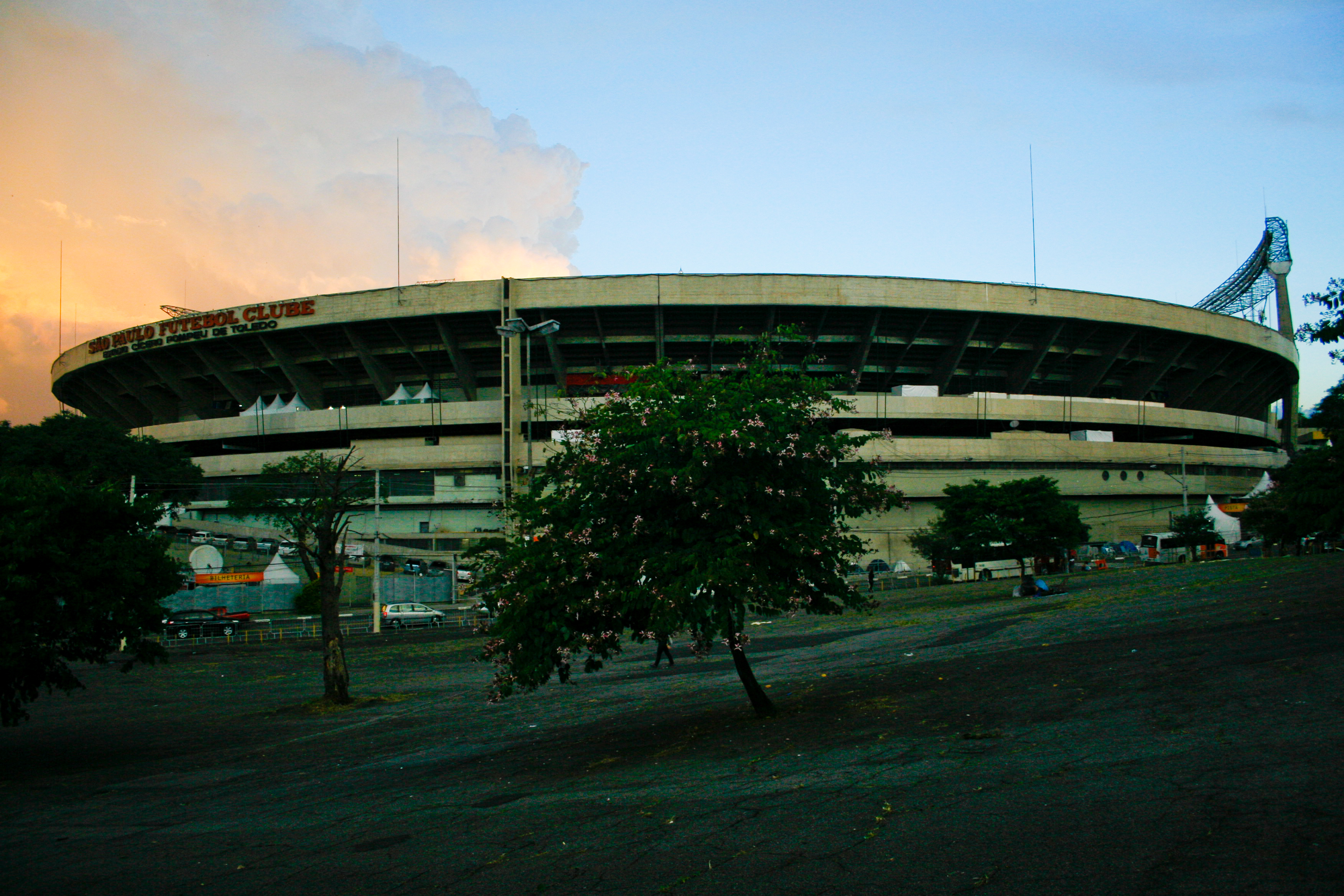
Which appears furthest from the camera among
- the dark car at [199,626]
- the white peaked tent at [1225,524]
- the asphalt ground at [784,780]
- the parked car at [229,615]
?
the white peaked tent at [1225,524]

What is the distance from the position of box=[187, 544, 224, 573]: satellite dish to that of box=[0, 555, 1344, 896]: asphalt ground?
121 feet

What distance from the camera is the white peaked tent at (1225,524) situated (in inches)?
2393

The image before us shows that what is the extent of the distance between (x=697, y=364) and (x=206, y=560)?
32.7 metres

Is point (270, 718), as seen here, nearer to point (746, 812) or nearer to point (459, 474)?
point (746, 812)

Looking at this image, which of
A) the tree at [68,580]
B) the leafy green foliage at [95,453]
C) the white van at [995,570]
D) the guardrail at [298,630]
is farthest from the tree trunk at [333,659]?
the leafy green foliage at [95,453]

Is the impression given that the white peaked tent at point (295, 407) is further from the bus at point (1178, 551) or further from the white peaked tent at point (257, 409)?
the bus at point (1178, 551)

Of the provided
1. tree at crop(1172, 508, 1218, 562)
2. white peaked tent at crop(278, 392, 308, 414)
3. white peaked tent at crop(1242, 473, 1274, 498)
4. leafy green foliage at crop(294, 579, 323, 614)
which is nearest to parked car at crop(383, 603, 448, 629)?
leafy green foliage at crop(294, 579, 323, 614)

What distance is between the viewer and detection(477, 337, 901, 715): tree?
41.1 ft

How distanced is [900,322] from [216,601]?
47.1 meters

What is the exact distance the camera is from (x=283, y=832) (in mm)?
10062

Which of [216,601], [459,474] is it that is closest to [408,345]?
[459,474]

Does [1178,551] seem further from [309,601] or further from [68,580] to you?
[68,580]

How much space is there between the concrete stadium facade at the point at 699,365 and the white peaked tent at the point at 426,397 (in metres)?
0.25

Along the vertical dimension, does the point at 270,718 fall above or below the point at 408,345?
below
